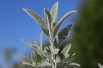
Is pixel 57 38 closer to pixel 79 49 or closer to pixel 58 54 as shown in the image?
pixel 58 54

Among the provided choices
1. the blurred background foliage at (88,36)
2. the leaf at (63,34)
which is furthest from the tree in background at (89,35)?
the leaf at (63,34)

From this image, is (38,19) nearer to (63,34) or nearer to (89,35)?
(63,34)

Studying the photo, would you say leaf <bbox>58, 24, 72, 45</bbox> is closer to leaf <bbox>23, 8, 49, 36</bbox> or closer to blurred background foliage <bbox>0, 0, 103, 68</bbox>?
leaf <bbox>23, 8, 49, 36</bbox>

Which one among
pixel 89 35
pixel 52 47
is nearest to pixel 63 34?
pixel 52 47

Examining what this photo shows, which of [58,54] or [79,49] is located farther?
[79,49]

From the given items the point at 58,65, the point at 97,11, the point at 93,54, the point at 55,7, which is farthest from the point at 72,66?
the point at 97,11

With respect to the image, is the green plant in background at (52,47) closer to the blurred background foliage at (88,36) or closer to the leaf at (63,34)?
the leaf at (63,34)
